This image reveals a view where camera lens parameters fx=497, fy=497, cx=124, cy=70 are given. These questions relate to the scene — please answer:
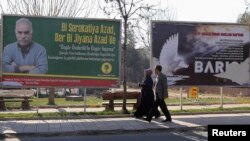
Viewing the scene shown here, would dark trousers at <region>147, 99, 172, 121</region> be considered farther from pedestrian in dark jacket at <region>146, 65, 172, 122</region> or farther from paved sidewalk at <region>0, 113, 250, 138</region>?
paved sidewalk at <region>0, 113, 250, 138</region>

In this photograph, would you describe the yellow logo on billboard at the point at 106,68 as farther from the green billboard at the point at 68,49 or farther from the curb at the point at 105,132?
the curb at the point at 105,132

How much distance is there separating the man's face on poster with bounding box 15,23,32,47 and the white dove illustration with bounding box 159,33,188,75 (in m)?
4.70

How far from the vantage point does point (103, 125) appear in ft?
47.8

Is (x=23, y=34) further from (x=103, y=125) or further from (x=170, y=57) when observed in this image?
(x=170, y=57)

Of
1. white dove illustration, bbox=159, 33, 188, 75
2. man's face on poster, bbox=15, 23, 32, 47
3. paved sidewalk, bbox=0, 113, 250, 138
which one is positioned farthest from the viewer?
white dove illustration, bbox=159, 33, 188, 75

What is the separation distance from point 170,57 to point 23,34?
5.29 metres

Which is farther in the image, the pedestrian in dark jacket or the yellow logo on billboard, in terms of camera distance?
the yellow logo on billboard

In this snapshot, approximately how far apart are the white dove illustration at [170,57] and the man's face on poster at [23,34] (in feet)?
15.4

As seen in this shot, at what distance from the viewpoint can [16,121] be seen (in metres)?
15.5

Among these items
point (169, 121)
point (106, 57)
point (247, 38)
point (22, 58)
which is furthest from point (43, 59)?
point (247, 38)

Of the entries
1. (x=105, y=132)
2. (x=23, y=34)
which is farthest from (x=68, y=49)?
(x=105, y=132)

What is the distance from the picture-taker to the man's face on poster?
16.5 m

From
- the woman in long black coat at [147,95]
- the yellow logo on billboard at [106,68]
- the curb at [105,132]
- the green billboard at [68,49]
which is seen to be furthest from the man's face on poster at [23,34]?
the curb at [105,132]

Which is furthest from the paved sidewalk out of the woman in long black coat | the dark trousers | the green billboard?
the green billboard
